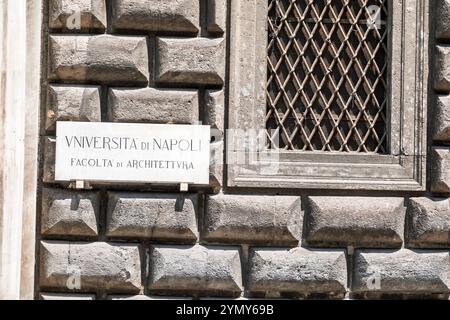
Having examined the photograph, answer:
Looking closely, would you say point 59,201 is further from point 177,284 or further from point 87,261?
point 177,284

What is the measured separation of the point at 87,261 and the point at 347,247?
4.79ft

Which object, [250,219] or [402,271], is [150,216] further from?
[402,271]

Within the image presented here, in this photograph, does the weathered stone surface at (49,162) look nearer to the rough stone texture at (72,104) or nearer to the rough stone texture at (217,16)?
the rough stone texture at (72,104)

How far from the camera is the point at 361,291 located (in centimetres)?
575

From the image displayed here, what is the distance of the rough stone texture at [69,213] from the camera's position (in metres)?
5.59

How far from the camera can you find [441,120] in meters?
5.83

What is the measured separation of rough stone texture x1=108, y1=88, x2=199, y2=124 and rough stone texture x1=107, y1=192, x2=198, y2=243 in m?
0.42

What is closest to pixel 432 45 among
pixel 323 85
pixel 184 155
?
pixel 323 85

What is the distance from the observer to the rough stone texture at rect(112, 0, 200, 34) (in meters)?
5.62

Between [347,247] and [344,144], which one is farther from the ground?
[344,144]

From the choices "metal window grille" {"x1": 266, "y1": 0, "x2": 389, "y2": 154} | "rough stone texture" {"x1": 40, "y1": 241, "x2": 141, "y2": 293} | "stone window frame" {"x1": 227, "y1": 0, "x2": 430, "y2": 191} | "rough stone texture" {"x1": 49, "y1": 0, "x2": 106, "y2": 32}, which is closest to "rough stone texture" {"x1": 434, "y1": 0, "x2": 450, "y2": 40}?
"stone window frame" {"x1": 227, "y1": 0, "x2": 430, "y2": 191}

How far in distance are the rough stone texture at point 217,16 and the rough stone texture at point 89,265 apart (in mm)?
1316

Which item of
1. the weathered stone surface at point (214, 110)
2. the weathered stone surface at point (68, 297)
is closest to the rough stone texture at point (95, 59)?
the weathered stone surface at point (214, 110)

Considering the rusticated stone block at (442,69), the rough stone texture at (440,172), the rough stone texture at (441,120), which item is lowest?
the rough stone texture at (440,172)
